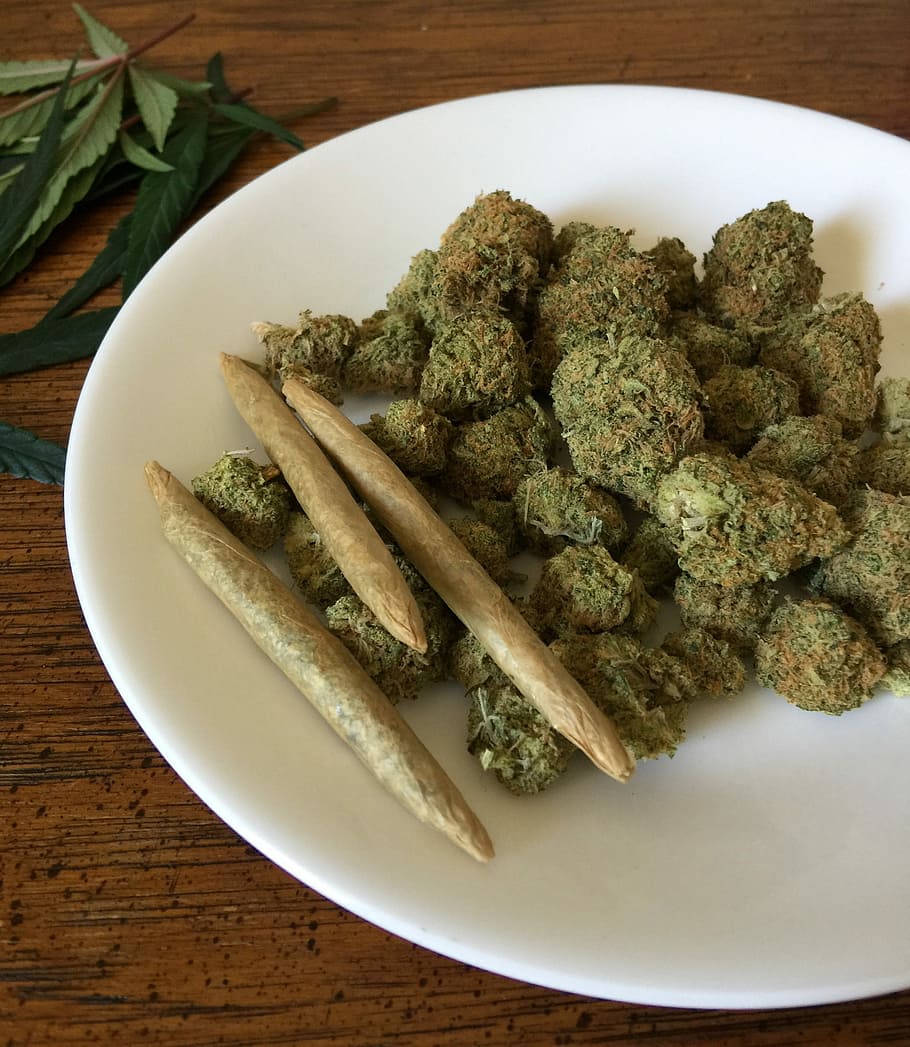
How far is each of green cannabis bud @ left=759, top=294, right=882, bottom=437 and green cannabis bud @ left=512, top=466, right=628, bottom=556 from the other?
42 centimetres

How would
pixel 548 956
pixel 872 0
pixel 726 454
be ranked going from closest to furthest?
1. pixel 548 956
2. pixel 726 454
3. pixel 872 0

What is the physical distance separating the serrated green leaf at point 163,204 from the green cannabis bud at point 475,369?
84cm

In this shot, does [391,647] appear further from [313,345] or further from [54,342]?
[54,342]

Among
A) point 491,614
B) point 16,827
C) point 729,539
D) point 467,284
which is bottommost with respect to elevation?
point 16,827

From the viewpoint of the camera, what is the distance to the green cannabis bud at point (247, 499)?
142cm

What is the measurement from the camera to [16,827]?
1361 millimetres

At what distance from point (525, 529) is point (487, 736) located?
14.0 inches


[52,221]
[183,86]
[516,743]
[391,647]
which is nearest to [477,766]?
[516,743]

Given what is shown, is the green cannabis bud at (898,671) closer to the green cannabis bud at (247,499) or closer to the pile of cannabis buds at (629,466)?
the pile of cannabis buds at (629,466)

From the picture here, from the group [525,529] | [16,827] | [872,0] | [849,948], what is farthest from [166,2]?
[849,948]

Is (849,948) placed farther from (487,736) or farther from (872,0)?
(872,0)

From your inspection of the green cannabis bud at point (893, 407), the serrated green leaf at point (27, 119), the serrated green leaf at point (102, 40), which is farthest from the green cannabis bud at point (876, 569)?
the serrated green leaf at point (102, 40)

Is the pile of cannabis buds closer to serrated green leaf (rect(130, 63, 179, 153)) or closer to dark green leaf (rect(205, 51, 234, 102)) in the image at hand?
serrated green leaf (rect(130, 63, 179, 153))

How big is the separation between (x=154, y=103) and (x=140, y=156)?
173 mm
